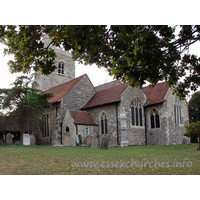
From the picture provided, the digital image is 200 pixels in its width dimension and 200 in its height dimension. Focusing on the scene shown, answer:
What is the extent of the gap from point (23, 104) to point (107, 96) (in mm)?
8715

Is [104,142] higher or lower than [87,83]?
lower

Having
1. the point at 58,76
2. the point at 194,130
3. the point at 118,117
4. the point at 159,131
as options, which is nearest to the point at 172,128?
the point at 159,131

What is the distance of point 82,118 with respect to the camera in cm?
2189

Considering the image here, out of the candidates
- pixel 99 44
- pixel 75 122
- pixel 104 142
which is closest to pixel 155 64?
pixel 99 44

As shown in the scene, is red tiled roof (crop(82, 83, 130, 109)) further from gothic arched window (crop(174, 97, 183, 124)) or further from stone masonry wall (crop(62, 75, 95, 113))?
gothic arched window (crop(174, 97, 183, 124))

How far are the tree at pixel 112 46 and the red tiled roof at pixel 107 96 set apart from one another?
13.2 metres

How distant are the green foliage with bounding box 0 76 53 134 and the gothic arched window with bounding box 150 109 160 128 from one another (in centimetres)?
1105

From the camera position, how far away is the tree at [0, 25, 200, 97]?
6504mm

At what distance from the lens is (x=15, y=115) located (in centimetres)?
2081

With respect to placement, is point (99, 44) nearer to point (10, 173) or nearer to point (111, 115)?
point (10, 173)

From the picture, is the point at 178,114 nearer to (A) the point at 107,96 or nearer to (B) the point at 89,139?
(A) the point at 107,96

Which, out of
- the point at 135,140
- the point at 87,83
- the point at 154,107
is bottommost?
the point at 135,140

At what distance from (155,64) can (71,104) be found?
56.6 ft

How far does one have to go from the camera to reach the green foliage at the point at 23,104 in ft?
68.0
